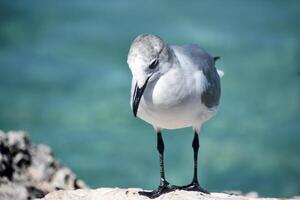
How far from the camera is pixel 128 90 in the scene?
1136cm

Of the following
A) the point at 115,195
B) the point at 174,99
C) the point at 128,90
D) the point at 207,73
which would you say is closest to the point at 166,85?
the point at 174,99

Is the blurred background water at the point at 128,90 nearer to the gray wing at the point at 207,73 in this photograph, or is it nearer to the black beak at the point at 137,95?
the gray wing at the point at 207,73

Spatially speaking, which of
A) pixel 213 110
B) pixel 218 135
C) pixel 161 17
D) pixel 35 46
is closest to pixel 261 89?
pixel 218 135

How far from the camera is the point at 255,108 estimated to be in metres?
11.3

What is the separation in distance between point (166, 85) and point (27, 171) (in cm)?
164

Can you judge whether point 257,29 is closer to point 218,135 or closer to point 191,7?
point 191,7

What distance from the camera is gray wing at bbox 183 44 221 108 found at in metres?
5.46

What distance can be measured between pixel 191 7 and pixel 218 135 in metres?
3.07

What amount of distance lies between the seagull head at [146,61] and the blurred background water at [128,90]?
16.7 feet

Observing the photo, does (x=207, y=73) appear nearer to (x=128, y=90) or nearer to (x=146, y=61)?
(x=146, y=61)

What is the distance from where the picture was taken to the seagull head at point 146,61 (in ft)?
16.1

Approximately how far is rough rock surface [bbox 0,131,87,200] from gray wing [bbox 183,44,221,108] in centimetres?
136

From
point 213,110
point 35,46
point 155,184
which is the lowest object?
point 155,184

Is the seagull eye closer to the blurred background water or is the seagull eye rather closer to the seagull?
the seagull
